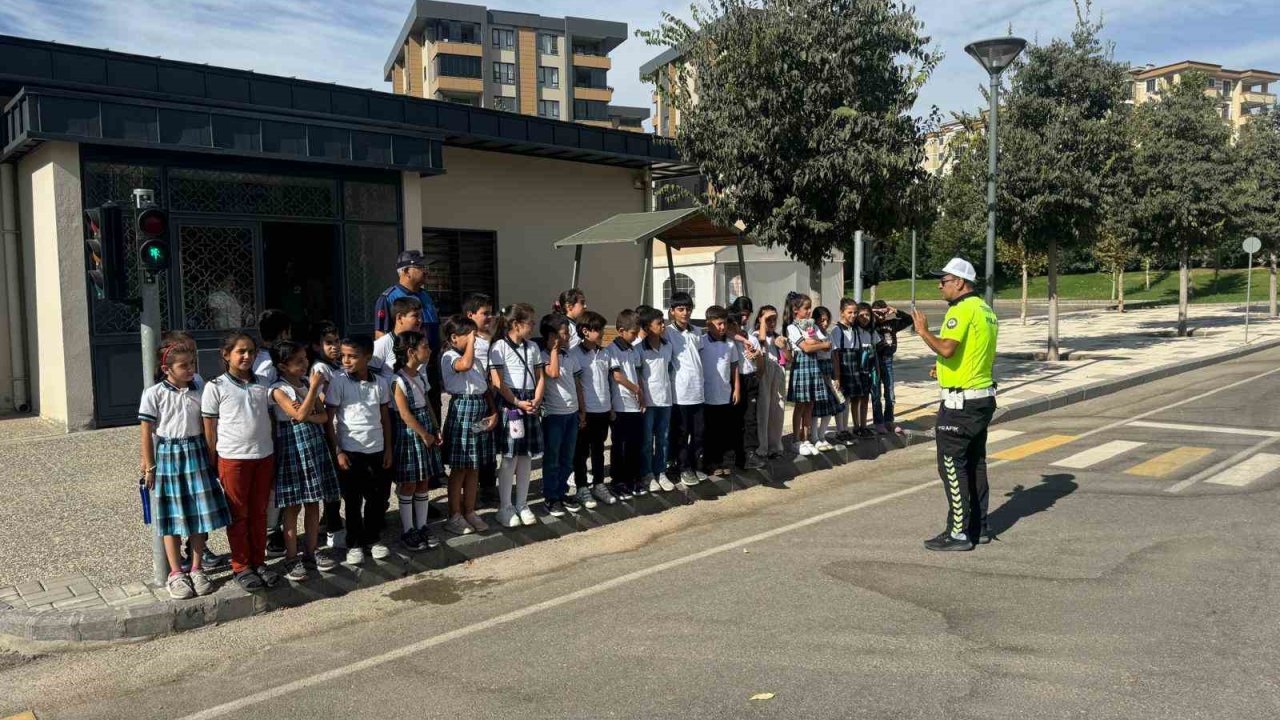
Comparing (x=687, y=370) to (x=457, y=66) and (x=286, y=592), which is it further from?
(x=457, y=66)

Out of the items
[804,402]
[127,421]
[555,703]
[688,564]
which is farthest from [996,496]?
[127,421]

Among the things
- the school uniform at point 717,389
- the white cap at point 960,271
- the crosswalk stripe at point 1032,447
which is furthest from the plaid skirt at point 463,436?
the crosswalk stripe at point 1032,447

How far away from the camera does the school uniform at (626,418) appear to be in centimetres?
769

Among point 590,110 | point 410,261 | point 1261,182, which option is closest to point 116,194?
point 410,261

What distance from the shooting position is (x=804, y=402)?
9.55 m

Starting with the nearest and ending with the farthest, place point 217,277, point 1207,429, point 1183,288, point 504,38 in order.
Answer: point 1207,429
point 217,277
point 1183,288
point 504,38

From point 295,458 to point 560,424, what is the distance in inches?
82.5

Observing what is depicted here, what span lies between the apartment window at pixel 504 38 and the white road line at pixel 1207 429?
220ft

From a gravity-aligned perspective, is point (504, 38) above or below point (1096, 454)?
above

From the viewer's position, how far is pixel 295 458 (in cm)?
588

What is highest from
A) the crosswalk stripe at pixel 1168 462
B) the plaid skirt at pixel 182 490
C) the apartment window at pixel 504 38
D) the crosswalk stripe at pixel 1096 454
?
the apartment window at pixel 504 38

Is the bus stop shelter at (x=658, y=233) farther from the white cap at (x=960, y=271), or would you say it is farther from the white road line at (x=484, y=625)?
the white cap at (x=960, y=271)

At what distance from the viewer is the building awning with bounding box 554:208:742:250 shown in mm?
12172

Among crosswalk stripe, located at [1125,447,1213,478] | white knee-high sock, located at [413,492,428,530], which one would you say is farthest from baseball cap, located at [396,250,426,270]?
crosswalk stripe, located at [1125,447,1213,478]
